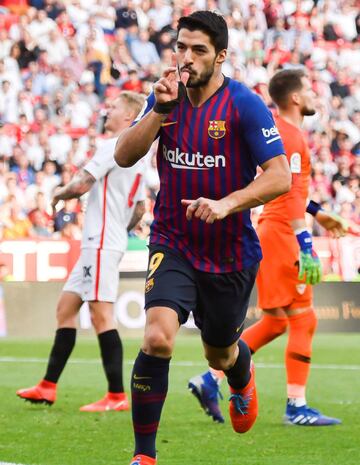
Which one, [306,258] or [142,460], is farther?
[306,258]

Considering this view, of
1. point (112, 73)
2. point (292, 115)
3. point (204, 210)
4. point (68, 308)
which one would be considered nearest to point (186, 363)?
point (68, 308)

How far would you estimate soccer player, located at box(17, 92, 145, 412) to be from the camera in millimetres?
8812

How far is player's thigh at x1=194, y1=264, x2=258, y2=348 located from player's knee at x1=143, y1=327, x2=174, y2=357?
1.70 ft

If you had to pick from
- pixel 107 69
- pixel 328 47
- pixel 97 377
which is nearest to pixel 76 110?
pixel 107 69

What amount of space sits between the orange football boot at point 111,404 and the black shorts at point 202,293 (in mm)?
2786

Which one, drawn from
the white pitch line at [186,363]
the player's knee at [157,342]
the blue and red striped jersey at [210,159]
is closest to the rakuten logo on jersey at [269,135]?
the blue and red striped jersey at [210,159]

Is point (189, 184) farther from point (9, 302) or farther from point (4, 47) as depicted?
point (4, 47)

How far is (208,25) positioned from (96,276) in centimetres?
355

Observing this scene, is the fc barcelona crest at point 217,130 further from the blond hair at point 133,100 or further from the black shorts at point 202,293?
the blond hair at point 133,100

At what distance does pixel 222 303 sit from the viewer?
6.02 meters

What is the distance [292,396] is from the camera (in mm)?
8164

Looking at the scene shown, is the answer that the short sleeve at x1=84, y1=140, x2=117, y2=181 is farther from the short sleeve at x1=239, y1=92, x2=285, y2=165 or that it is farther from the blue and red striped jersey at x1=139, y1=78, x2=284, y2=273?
the short sleeve at x1=239, y1=92, x2=285, y2=165

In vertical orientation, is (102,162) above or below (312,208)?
above

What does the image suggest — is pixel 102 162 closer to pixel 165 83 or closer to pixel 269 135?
pixel 269 135
